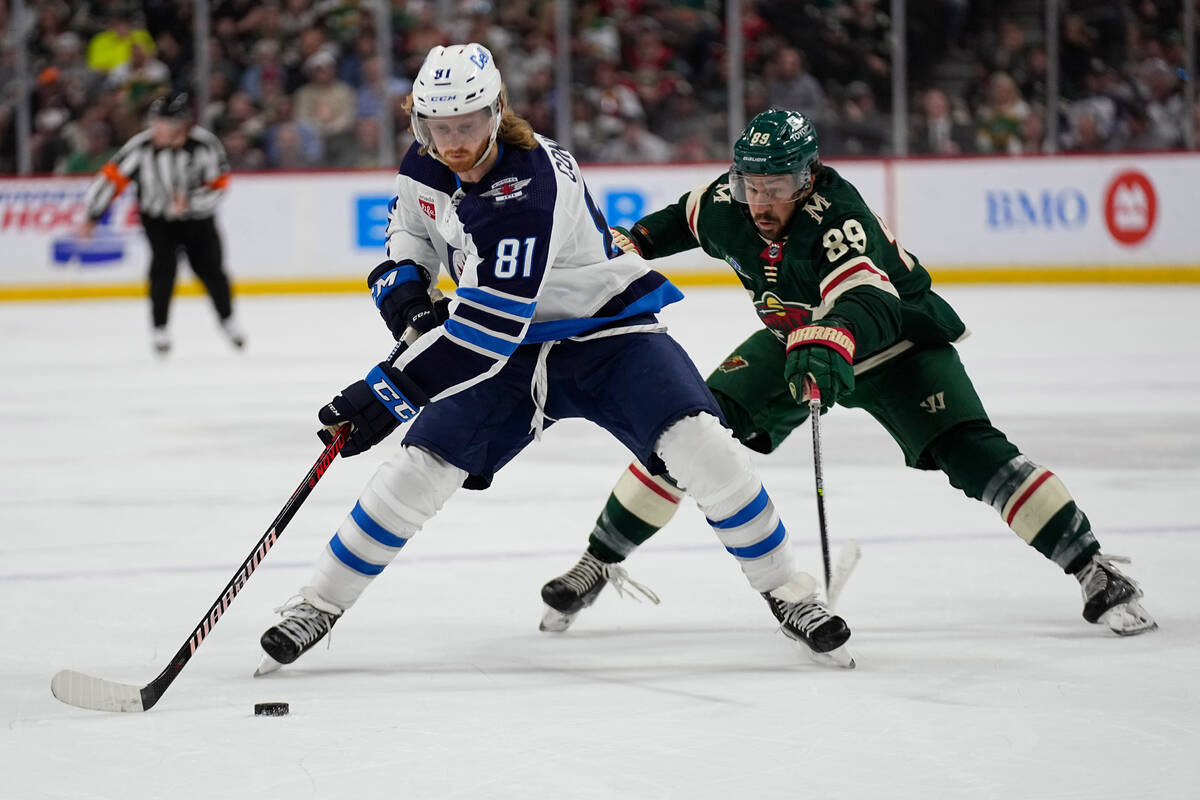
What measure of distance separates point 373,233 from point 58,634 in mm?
8130

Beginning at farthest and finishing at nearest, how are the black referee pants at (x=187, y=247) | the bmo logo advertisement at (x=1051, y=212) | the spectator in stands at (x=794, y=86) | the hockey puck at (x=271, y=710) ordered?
1. the spectator in stands at (x=794, y=86)
2. the bmo logo advertisement at (x=1051, y=212)
3. the black referee pants at (x=187, y=247)
4. the hockey puck at (x=271, y=710)

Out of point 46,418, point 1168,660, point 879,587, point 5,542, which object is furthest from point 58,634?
point 46,418

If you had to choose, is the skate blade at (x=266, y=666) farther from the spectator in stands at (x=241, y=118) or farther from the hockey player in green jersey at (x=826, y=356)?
the spectator in stands at (x=241, y=118)

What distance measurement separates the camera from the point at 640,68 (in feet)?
37.9

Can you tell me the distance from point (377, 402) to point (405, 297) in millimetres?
282

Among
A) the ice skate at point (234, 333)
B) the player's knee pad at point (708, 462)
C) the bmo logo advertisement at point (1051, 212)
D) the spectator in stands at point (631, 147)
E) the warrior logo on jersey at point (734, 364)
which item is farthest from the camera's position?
the spectator in stands at point (631, 147)

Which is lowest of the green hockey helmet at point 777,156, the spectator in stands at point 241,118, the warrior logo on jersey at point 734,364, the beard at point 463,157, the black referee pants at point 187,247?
the black referee pants at point 187,247

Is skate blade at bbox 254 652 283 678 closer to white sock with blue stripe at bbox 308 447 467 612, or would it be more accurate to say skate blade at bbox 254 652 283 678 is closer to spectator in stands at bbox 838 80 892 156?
white sock with blue stripe at bbox 308 447 467 612

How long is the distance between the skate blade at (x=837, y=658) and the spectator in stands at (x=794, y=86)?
8.54 meters

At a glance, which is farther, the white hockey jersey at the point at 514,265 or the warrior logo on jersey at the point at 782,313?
the warrior logo on jersey at the point at 782,313

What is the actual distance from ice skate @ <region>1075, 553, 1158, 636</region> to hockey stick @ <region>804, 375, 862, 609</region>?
17.8 inches

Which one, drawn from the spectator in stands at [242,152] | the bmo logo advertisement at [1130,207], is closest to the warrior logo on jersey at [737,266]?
the bmo logo advertisement at [1130,207]

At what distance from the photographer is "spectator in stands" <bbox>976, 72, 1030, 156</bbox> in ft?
36.4

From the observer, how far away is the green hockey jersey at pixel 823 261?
9.88 feet
